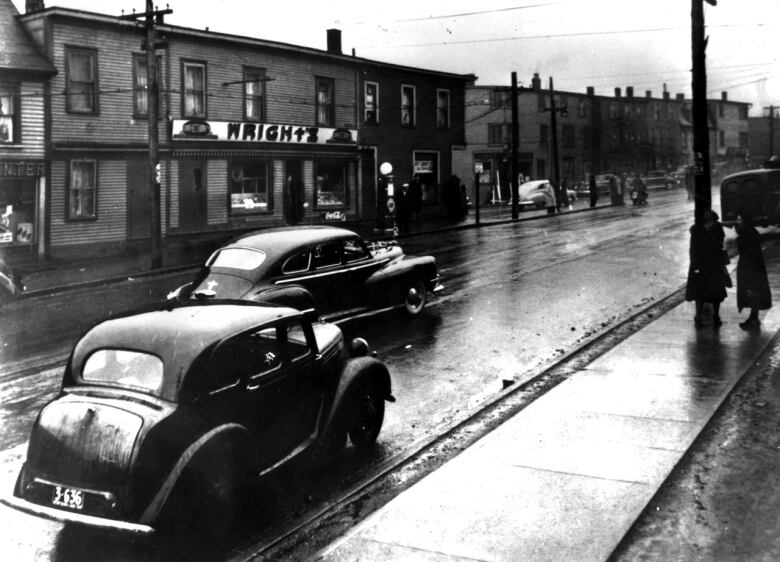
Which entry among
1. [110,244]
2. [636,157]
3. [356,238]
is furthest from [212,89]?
[636,157]

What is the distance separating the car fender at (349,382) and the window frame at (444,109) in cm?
3498

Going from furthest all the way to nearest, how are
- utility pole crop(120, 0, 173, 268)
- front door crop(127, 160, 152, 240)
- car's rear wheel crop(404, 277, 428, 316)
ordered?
front door crop(127, 160, 152, 240) → utility pole crop(120, 0, 173, 268) → car's rear wheel crop(404, 277, 428, 316)

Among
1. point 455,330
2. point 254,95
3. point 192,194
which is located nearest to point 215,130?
point 192,194

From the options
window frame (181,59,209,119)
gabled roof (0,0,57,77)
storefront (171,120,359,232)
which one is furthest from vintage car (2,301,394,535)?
window frame (181,59,209,119)

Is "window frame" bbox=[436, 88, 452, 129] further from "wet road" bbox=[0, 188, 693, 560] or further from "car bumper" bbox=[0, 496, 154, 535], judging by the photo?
"car bumper" bbox=[0, 496, 154, 535]

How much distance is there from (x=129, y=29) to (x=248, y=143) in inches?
243

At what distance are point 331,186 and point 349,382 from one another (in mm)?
29033

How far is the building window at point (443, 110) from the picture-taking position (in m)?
41.2

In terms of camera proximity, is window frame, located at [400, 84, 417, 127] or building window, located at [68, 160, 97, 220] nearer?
building window, located at [68, 160, 97, 220]

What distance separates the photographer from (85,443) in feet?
17.2

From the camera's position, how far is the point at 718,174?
2992 inches

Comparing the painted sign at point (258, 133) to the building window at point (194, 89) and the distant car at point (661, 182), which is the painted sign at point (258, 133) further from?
the distant car at point (661, 182)

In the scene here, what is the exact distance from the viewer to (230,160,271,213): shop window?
101ft

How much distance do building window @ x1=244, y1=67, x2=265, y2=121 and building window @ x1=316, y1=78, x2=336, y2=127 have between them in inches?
132
